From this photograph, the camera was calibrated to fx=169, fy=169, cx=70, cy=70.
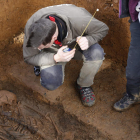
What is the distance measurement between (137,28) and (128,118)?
1.29m

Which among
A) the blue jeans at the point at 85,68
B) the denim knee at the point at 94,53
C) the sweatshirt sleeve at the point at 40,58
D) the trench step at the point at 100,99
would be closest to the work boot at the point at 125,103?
the trench step at the point at 100,99

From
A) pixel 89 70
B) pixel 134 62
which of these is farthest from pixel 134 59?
pixel 89 70

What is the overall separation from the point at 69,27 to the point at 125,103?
4.45 feet

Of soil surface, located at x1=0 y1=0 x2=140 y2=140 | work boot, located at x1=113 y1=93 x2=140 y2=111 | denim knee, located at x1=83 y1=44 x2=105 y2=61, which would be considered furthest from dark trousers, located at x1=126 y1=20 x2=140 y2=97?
soil surface, located at x1=0 y1=0 x2=140 y2=140

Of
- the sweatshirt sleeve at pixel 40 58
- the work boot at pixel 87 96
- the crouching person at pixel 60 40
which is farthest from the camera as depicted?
the work boot at pixel 87 96

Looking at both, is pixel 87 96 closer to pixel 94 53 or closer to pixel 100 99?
pixel 100 99

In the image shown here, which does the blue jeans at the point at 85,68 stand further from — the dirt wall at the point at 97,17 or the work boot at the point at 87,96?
the dirt wall at the point at 97,17

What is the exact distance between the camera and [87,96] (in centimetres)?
268

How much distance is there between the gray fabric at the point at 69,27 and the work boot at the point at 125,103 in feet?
3.11

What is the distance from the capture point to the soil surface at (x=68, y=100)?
2498mm

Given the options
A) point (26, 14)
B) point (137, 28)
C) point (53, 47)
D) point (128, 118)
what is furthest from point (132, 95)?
point (26, 14)


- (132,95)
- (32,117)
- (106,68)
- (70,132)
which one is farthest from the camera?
(106,68)

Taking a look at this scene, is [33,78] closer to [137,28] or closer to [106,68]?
[106,68]

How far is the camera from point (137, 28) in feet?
6.94
